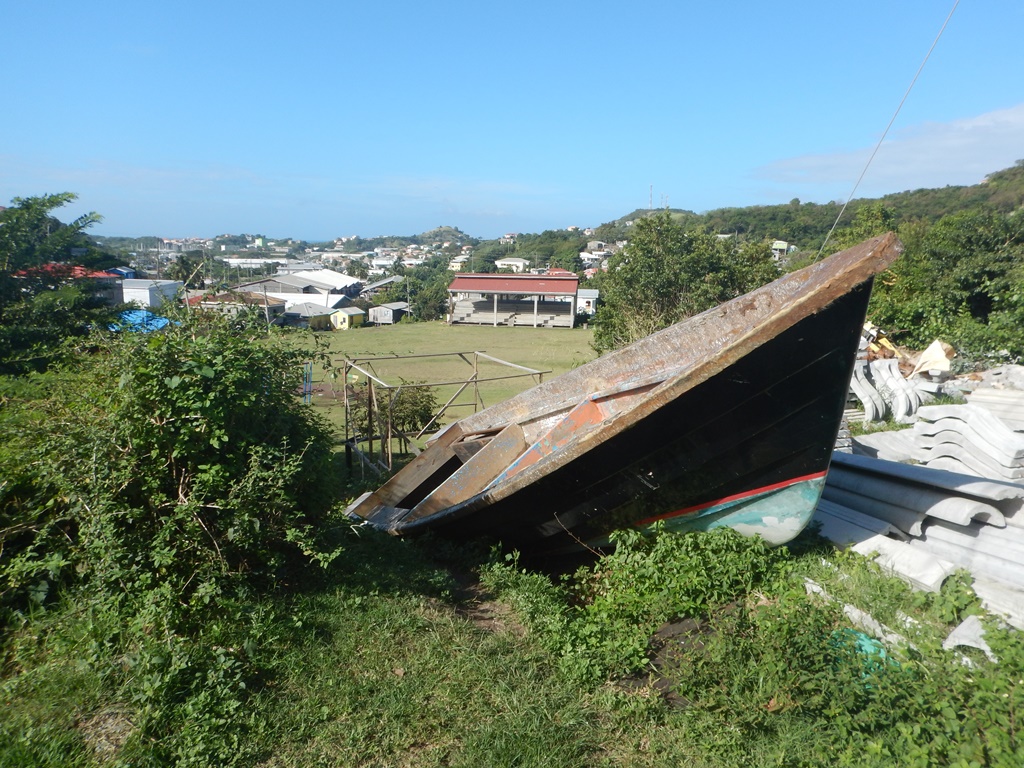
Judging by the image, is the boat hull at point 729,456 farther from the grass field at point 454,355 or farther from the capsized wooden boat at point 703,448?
the grass field at point 454,355

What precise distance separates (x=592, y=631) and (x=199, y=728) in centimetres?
191

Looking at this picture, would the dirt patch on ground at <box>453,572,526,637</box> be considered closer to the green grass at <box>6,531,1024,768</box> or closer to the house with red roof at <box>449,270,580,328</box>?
the green grass at <box>6,531,1024,768</box>

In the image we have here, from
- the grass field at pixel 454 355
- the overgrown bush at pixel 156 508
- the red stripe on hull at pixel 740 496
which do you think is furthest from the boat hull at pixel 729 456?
the grass field at pixel 454 355

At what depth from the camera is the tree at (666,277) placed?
17.5 metres

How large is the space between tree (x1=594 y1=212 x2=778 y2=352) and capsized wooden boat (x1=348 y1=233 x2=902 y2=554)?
40.5ft

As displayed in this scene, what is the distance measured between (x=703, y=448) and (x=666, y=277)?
47.8 ft

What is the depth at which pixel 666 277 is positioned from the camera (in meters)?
18.0

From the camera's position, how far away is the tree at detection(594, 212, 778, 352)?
690 inches

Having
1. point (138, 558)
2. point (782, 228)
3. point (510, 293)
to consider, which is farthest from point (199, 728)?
point (782, 228)

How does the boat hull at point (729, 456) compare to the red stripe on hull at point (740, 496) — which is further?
the red stripe on hull at point (740, 496)

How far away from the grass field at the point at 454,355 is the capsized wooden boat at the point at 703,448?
8903mm

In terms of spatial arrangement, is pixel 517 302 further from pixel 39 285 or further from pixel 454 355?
pixel 39 285

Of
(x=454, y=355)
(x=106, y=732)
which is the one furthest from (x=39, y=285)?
(x=454, y=355)

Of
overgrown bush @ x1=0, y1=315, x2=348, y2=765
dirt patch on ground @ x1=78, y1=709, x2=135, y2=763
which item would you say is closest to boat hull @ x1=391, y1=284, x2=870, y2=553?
overgrown bush @ x1=0, y1=315, x2=348, y2=765
